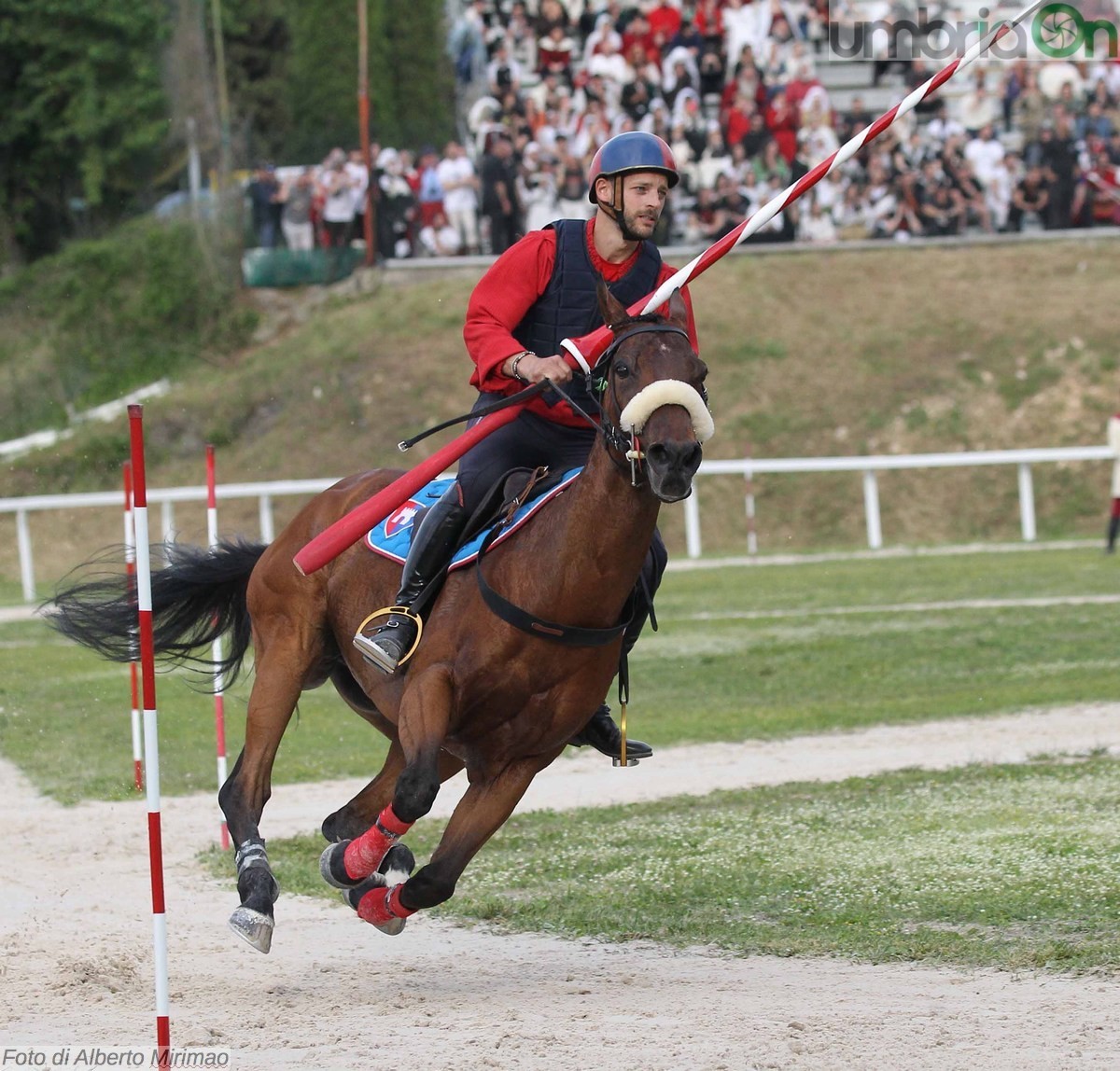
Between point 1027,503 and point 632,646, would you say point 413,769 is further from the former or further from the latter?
point 1027,503

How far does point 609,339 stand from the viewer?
6.12 m

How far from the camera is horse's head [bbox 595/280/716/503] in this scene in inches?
209

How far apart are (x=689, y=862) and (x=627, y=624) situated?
2329 millimetres

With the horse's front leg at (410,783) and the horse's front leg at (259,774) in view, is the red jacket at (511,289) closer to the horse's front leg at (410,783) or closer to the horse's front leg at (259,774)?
the horse's front leg at (410,783)

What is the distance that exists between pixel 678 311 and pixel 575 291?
710 mm

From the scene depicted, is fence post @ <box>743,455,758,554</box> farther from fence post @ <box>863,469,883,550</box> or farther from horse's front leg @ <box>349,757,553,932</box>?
horse's front leg @ <box>349,757,553,932</box>

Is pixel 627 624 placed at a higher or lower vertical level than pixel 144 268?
lower

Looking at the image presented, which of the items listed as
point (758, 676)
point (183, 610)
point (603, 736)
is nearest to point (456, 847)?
point (603, 736)

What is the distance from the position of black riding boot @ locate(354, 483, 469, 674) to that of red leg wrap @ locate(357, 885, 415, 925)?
31.9 inches

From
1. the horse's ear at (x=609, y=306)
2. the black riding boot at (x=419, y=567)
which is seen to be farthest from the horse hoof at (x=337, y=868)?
the horse's ear at (x=609, y=306)

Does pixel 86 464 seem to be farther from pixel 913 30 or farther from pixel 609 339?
pixel 609 339

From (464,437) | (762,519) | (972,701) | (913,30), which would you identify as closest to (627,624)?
(464,437)

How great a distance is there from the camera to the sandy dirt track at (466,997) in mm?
5258

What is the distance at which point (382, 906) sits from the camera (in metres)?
6.31
